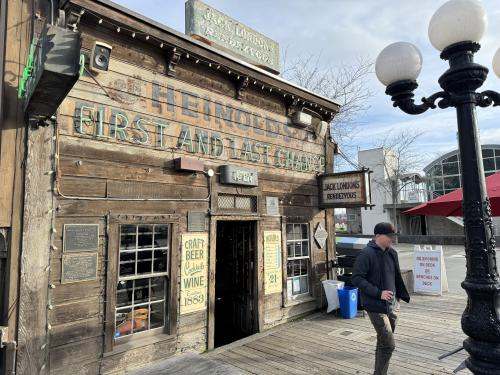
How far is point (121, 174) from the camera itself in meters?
5.26

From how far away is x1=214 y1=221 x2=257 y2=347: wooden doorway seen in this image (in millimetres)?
7344

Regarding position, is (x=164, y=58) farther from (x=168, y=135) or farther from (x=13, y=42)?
(x=13, y=42)

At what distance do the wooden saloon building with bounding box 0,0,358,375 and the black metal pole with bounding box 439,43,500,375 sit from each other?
3.43m

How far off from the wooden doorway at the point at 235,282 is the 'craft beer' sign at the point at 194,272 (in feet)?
4.61

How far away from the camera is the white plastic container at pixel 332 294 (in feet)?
26.9

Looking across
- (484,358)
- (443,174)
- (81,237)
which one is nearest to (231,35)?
(81,237)

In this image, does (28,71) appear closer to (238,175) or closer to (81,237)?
(81,237)

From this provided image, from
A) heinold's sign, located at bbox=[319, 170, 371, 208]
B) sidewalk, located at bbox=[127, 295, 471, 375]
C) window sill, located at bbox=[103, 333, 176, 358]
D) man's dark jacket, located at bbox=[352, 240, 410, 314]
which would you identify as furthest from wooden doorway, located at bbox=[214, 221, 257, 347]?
man's dark jacket, located at bbox=[352, 240, 410, 314]

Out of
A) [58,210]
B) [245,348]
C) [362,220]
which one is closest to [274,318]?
[245,348]

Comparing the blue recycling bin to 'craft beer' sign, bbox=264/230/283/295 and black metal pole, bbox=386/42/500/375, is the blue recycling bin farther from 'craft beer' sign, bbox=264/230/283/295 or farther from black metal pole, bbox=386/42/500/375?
black metal pole, bbox=386/42/500/375

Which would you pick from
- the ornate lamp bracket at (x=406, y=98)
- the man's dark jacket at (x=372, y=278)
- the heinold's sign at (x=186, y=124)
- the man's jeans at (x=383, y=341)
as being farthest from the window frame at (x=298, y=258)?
the ornate lamp bracket at (x=406, y=98)

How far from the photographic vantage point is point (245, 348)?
6.21m

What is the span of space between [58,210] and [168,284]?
2.03m

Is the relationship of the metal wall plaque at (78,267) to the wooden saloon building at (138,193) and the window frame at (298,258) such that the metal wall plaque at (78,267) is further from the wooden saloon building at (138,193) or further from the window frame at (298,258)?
the window frame at (298,258)
